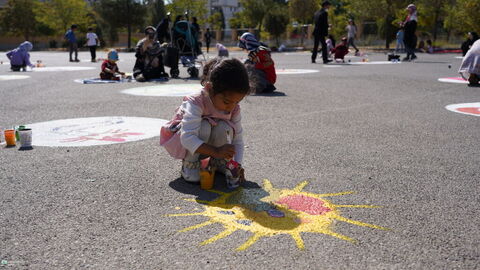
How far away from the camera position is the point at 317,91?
8562mm

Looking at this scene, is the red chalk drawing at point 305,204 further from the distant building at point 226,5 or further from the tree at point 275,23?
the distant building at point 226,5

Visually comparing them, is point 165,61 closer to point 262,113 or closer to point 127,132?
point 262,113

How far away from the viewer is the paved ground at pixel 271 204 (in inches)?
82.3

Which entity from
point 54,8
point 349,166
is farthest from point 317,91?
point 54,8

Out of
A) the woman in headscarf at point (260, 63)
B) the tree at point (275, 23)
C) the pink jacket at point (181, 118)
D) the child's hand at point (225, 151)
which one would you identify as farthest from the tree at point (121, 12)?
the child's hand at point (225, 151)

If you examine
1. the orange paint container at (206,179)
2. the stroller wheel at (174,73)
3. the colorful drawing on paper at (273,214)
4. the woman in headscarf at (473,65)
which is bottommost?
the colorful drawing on paper at (273,214)

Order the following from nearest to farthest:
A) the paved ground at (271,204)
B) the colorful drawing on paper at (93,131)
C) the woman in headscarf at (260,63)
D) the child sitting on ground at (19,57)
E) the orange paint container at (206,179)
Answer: the paved ground at (271,204) < the orange paint container at (206,179) < the colorful drawing on paper at (93,131) < the woman in headscarf at (260,63) < the child sitting on ground at (19,57)

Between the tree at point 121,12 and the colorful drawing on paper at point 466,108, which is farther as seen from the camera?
the tree at point 121,12

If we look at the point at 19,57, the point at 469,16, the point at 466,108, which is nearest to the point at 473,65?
the point at 466,108

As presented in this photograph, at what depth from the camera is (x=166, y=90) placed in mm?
8844

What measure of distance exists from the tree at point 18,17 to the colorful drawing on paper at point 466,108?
182 feet

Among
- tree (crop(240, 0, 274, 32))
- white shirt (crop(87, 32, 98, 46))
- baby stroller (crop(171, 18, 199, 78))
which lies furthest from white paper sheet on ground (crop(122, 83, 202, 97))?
tree (crop(240, 0, 274, 32))

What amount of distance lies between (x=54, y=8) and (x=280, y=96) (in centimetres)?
5111

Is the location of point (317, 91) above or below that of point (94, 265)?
above
